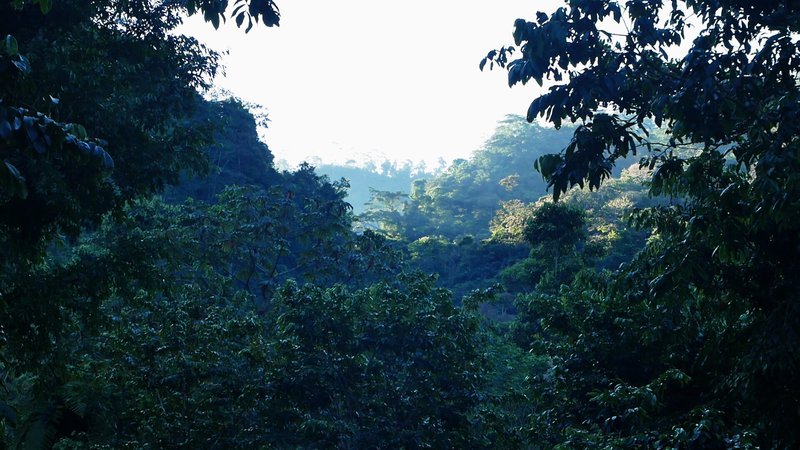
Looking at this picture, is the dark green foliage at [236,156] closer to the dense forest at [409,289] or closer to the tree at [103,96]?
the dense forest at [409,289]

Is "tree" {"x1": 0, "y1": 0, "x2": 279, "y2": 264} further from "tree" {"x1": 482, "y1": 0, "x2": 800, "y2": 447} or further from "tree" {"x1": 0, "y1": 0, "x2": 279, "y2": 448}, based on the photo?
"tree" {"x1": 482, "y1": 0, "x2": 800, "y2": 447}

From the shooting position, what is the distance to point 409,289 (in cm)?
1276

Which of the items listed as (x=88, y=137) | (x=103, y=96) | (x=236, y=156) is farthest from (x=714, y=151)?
(x=236, y=156)

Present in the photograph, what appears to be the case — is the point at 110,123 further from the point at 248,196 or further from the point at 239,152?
the point at 239,152

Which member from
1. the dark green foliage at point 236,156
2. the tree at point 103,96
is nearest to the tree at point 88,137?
Result: the tree at point 103,96

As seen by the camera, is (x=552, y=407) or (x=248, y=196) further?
(x=248, y=196)

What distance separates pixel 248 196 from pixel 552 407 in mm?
12216

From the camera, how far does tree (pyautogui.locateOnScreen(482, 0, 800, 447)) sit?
524cm

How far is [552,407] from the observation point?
11188mm

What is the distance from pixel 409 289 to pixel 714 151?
7.40 metres

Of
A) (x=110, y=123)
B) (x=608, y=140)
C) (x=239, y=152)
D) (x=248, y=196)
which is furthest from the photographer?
(x=239, y=152)

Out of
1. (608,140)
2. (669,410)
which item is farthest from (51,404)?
(608,140)

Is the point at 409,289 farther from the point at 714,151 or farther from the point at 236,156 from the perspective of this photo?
the point at 236,156

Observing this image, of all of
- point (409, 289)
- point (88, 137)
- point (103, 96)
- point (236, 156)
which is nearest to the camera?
point (88, 137)
